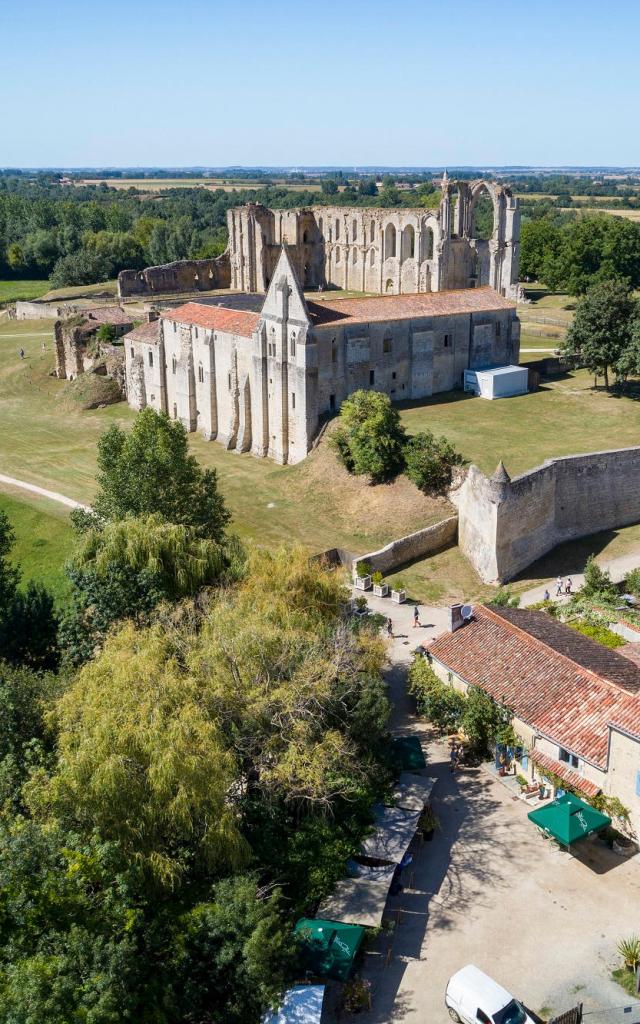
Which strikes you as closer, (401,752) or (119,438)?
(401,752)

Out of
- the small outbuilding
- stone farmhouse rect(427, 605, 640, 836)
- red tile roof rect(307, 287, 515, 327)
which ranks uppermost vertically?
red tile roof rect(307, 287, 515, 327)

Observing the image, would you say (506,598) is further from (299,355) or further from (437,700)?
(299,355)

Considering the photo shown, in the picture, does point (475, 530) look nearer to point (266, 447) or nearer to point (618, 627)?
point (618, 627)

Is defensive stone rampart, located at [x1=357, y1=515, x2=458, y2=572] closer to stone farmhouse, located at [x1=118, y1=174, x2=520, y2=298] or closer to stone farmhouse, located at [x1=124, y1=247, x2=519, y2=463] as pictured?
stone farmhouse, located at [x1=124, y1=247, x2=519, y2=463]

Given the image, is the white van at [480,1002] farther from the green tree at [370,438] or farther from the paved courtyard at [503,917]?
the green tree at [370,438]

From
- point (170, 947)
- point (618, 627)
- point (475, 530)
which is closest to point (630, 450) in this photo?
point (475, 530)

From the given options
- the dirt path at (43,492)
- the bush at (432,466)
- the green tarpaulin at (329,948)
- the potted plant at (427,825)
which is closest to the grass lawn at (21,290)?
the dirt path at (43,492)

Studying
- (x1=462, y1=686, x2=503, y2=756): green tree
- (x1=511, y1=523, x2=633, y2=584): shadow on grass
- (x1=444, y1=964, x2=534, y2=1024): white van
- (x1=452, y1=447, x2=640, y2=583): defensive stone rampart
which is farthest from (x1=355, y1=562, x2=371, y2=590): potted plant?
(x1=444, y1=964, x2=534, y2=1024): white van
